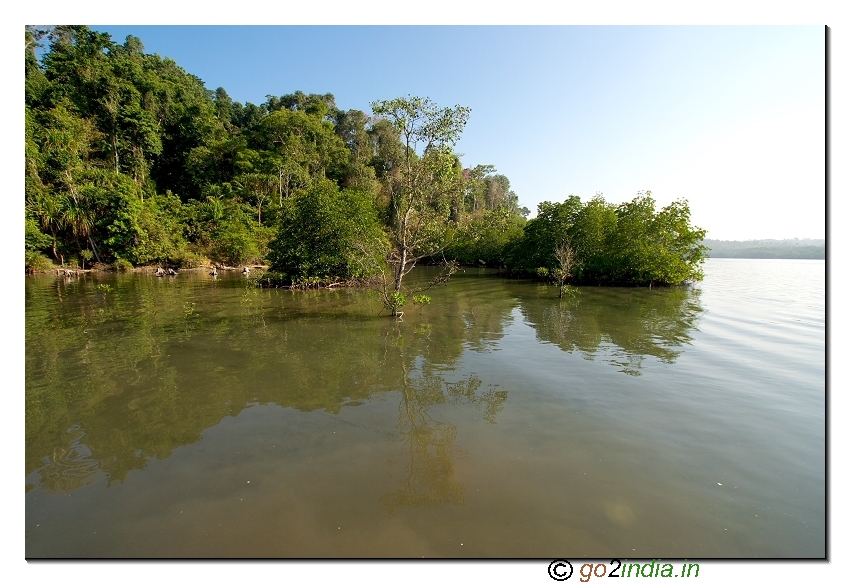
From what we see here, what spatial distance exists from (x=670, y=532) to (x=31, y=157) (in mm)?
43053

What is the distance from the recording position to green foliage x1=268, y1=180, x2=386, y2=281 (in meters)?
20.6

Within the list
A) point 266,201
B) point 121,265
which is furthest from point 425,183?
Answer: point 266,201

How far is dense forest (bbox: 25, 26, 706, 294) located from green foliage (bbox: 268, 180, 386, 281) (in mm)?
74

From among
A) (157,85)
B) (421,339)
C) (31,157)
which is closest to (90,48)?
(157,85)

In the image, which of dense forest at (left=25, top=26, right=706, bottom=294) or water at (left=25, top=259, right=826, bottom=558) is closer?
water at (left=25, top=259, right=826, bottom=558)

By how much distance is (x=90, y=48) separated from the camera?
46.9m

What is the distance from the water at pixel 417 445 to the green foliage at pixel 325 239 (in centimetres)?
978

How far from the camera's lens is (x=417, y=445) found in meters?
5.08

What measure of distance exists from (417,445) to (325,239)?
17.2 metres

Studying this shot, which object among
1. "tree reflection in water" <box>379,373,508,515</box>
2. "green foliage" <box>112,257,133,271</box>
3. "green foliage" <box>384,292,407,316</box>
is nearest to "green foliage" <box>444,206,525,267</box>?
"green foliage" <box>384,292,407,316</box>

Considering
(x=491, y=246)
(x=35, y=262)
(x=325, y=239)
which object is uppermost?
(x=491, y=246)

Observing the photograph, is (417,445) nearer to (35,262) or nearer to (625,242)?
(625,242)

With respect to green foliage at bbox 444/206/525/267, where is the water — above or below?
below

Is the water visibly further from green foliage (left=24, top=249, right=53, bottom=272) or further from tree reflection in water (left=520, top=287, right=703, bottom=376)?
green foliage (left=24, top=249, right=53, bottom=272)
